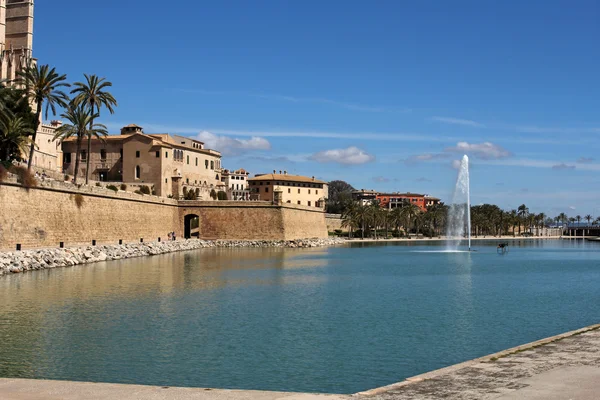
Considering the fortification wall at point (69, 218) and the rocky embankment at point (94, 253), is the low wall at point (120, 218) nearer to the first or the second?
the fortification wall at point (69, 218)

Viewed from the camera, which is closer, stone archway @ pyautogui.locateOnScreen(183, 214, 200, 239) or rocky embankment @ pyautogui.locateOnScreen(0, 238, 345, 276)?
rocky embankment @ pyautogui.locateOnScreen(0, 238, 345, 276)

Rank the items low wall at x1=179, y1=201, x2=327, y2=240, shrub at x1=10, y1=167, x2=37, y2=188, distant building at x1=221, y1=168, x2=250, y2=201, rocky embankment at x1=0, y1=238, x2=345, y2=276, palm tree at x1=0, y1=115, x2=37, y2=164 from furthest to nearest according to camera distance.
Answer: distant building at x1=221, y1=168, x2=250, y2=201
low wall at x1=179, y1=201, x2=327, y2=240
palm tree at x1=0, y1=115, x2=37, y2=164
shrub at x1=10, y1=167, x2=37, y2=188
rocky embankment at x1=0, y1=238, x2=345, y2=276

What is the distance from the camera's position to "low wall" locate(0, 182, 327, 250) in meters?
36.7

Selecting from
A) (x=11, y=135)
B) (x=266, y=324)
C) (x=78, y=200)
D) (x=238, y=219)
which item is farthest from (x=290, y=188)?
(x=266, y=324)

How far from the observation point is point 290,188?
115 m

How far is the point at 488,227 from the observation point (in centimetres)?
14538

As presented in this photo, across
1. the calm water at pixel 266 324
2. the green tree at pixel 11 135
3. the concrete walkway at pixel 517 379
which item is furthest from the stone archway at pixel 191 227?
the concrete walkway at pixel 517 379

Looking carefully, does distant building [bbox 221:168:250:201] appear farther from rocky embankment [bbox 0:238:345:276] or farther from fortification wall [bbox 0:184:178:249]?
fortification wall [bbox 0:184:178:249]

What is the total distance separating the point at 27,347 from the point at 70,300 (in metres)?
8.07

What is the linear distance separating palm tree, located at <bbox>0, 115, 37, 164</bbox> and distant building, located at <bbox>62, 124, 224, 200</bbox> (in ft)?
95.8

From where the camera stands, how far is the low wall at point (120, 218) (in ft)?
120

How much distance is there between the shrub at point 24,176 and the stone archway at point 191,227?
3138 cm

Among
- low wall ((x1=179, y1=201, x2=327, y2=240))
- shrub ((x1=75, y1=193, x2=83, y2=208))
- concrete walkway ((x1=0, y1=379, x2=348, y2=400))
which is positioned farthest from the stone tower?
concrete walkway ((x1=0, y1=379, x2=348, y2=400))

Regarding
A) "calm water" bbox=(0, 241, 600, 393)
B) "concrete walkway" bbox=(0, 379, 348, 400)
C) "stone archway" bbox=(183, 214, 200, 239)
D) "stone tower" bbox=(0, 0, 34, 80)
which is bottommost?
"calm water" bbox=(0, 241, 600, 393)
